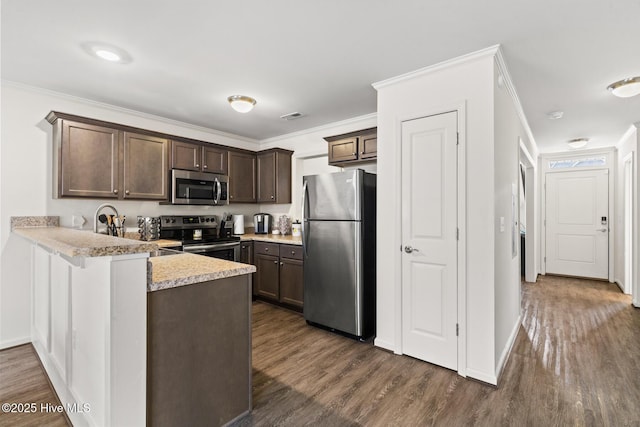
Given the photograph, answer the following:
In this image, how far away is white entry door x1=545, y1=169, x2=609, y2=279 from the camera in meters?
5.58

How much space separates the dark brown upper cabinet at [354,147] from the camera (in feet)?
11.6

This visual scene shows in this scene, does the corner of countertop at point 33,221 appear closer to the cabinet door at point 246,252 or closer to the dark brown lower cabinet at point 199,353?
the cabinet door at point 246,252

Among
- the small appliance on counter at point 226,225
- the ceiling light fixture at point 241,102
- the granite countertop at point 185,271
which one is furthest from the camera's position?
the small appliance on counter at point 226,225

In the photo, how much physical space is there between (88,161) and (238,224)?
2.03 metres

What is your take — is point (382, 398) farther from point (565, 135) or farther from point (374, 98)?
point (565, 135)

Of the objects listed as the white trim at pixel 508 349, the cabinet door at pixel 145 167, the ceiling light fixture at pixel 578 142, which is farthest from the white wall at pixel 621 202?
the cabinet door at pixel 145 167

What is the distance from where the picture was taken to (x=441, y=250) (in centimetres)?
250

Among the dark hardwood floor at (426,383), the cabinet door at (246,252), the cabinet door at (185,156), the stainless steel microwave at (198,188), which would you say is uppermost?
the cabinet door at (185,156)

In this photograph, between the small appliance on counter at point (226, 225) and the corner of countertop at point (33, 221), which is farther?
the small appliance on counter at point (226, 225)

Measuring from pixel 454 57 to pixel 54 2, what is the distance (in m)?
2.67

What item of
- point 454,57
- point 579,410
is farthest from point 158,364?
point 454,57

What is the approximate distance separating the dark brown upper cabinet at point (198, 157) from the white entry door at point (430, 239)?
2695 millimetres

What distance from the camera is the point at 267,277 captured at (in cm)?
413

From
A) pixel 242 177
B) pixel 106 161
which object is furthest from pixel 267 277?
pixel 106 161
